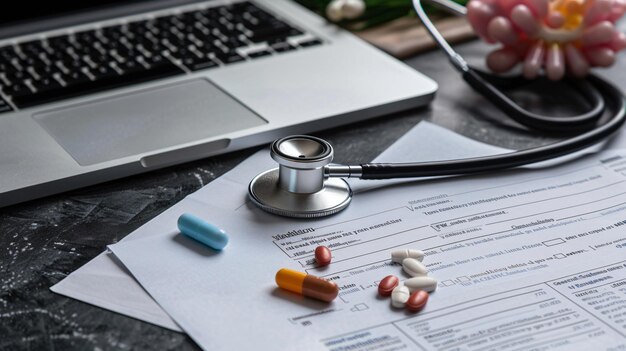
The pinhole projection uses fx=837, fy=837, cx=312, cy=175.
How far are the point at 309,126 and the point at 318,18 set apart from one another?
290mm

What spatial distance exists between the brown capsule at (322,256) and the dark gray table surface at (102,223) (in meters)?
0.13

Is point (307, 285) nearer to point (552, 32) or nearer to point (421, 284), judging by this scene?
point (421, 284)

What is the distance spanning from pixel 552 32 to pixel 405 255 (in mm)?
431

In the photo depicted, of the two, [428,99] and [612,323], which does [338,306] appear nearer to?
[612,323]

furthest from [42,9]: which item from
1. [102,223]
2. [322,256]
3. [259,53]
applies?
[322,256]

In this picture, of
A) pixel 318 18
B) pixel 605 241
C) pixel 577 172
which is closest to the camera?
pixel 605 241

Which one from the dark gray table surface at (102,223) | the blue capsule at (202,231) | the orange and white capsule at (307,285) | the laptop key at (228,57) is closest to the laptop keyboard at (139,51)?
the laptop key at (228,57)

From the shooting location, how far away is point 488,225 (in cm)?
72

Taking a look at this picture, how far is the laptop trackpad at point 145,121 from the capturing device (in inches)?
31.3

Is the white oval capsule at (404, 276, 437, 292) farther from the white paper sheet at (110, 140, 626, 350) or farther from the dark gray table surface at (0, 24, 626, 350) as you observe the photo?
the dark gray table surface at (0, 24, 626, 350)

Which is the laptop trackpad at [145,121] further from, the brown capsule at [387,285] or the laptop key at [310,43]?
the brown capsule at [387,285]

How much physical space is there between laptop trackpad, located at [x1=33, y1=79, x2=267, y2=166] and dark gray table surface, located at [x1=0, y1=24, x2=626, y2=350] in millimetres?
31

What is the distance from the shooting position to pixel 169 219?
0.71 m

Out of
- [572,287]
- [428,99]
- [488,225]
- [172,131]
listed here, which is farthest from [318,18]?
[572,287]
